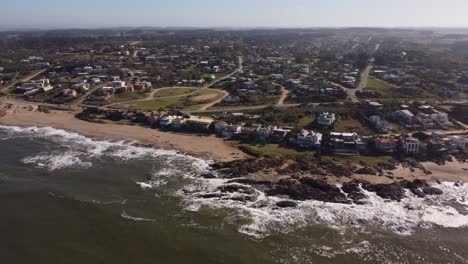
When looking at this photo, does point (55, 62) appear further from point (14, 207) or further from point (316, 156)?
point (316, 156)

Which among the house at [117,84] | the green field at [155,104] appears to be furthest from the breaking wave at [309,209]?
the house at [117,84]

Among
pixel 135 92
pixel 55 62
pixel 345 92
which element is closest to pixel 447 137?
pixel 345 92

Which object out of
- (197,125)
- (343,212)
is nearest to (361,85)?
(197,125)

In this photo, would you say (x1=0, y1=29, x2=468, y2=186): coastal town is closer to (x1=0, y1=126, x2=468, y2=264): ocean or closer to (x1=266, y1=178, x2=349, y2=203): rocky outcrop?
(x1=266, y1=178, x2=349, y2=203): rocky outcrop

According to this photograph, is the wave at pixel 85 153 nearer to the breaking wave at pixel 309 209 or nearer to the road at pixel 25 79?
the breaking wave at pixel 309 209

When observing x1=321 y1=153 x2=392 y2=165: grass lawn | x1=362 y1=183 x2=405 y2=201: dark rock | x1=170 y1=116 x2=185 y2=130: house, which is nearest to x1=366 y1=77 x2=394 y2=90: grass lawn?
x1=321 y1=153 x2=392 y2=165: grass lawn

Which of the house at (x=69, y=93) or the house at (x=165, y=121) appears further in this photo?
the house at (x=69, y=93)
